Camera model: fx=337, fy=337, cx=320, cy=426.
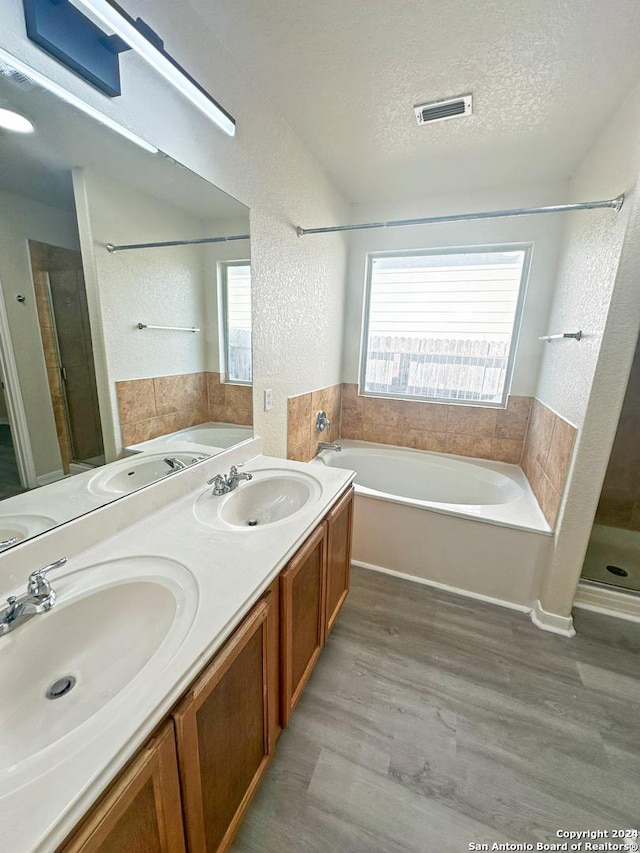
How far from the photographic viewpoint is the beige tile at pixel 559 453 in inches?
66.8

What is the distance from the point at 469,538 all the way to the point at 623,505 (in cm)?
147

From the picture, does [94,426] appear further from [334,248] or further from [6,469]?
[334,248]

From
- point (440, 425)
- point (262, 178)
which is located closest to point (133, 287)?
point (262, 178)

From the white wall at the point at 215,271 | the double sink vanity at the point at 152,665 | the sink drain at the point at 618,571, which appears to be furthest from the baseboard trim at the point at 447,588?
the white wall at the point at 215,271

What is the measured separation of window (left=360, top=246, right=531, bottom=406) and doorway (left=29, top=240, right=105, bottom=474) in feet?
7.55

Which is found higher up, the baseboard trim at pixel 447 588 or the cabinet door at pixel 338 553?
the cabinet door at pixel 338 553

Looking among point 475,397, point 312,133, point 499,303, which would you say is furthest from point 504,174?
point 475,397

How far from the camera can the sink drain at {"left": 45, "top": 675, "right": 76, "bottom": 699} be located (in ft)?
2.27

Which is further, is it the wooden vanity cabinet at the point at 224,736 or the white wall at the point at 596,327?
the white wall at the point at 596,327

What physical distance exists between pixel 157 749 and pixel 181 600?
0.28m

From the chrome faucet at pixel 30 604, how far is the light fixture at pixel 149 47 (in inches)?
51.6

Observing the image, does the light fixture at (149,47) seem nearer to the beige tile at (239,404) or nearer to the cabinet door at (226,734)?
the beige tile at (239,404)

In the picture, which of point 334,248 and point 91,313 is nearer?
point 91,313

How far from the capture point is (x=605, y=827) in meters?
1.04
